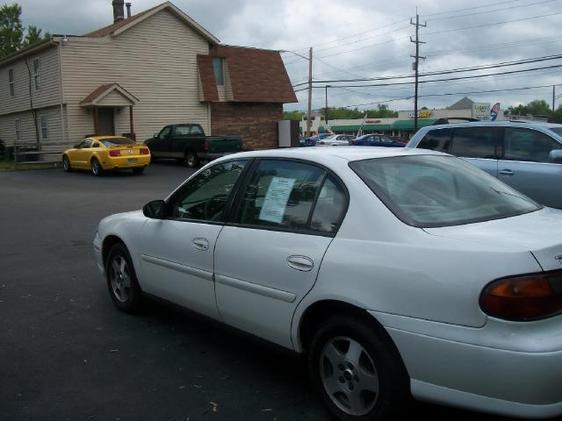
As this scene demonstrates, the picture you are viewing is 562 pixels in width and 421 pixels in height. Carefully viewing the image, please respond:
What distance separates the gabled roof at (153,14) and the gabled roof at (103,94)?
9.15ft

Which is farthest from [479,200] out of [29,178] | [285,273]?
[29,178]

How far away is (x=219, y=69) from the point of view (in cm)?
3125

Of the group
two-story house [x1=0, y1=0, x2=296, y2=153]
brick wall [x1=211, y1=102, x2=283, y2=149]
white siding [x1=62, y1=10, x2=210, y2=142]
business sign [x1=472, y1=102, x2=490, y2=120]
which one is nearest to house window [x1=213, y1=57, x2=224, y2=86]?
two-story house [x1=0, y1=0, x2=296, y2=153]

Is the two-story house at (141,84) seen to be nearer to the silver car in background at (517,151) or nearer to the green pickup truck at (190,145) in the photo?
the green pickup truck at (190,145)

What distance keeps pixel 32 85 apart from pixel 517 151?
84.9 ft

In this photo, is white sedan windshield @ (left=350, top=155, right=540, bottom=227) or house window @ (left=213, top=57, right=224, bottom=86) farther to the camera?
house window @ (left=213, top=57, right=224, bottom=86)

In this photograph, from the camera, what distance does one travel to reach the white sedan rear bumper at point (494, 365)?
8.69 ft

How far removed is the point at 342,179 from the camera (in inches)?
138

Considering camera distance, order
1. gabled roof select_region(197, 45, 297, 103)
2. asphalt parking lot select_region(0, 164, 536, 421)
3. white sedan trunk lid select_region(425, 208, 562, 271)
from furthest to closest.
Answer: gabled roof select_region(197, 45, 297, 103)
asphalt parking lot select_region(0, 164, 536, 421)
white sedan trunk lid select_region(425, 208, 562, 271)

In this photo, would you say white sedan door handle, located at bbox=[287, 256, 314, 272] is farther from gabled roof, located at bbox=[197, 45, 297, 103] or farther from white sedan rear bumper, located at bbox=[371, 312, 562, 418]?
gabled roof, located at bbox=[197, 45, 297, 103]

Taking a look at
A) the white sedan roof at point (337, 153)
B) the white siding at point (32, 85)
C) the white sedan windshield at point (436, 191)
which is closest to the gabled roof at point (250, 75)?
the white siding at point (32, 85)

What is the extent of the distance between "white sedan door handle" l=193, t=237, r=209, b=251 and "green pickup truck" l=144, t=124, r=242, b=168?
1855cm

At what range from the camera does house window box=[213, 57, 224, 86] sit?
31016 mm

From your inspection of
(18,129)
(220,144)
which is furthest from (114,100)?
(18,129)
